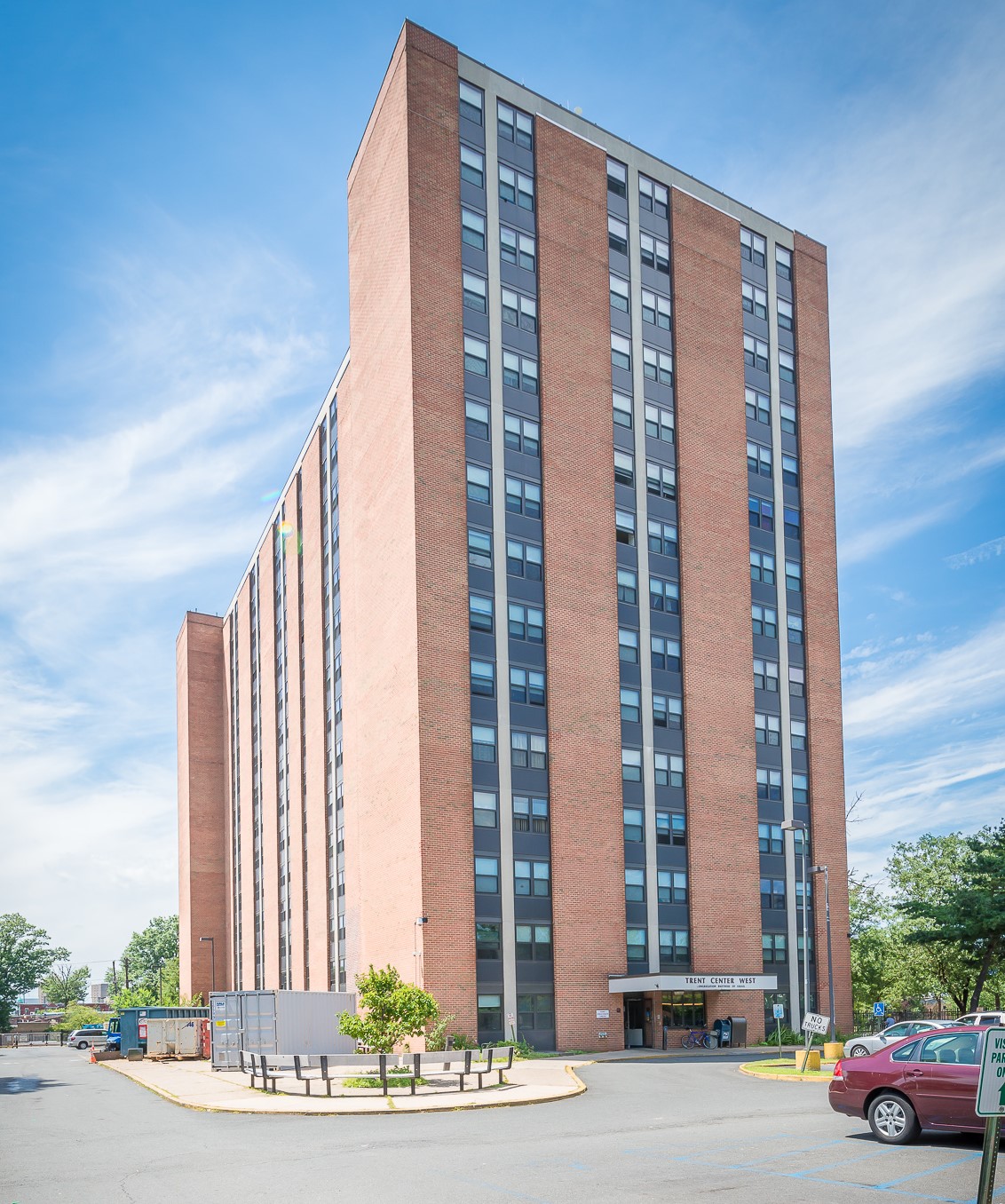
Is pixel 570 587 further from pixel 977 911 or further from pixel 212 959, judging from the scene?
pixel 212 959

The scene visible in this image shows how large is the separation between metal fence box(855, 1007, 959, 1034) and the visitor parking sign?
50.3m

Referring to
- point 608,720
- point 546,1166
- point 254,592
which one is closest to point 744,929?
point 608,720

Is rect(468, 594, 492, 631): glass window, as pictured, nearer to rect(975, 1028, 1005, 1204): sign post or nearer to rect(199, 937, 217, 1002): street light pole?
rect(975, 1028, 1005, 1204): sign post

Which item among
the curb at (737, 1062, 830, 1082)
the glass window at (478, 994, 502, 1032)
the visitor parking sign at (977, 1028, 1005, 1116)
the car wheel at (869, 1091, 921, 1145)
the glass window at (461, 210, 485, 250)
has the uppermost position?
the glass window at (461, 210, 485, 250)

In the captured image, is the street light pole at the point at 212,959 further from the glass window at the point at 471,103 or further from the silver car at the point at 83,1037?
the glass window at the point at 471,103

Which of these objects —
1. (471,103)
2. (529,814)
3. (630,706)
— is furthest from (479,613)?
(471,103)

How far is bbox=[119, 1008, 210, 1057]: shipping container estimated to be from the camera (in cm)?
6219

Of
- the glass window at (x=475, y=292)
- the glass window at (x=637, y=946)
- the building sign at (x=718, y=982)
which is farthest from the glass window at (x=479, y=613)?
the building sign at (x=718, y=982)

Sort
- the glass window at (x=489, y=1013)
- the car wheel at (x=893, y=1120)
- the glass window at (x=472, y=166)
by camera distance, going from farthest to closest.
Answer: the glass window at (x=472, y=166) < the glass window at (x=489, y=1013) < the car wheel at (x=893, y=1120)

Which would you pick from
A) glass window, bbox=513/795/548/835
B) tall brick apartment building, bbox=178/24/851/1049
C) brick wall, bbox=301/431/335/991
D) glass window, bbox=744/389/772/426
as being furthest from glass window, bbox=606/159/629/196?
glass window, bbox=513/795/548/835

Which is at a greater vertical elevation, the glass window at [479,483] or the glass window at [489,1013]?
the glass window at [479,483]

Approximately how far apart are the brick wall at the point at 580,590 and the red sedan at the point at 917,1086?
104 ft

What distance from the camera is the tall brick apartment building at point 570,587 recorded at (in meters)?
49.1

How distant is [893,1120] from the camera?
1788cm
